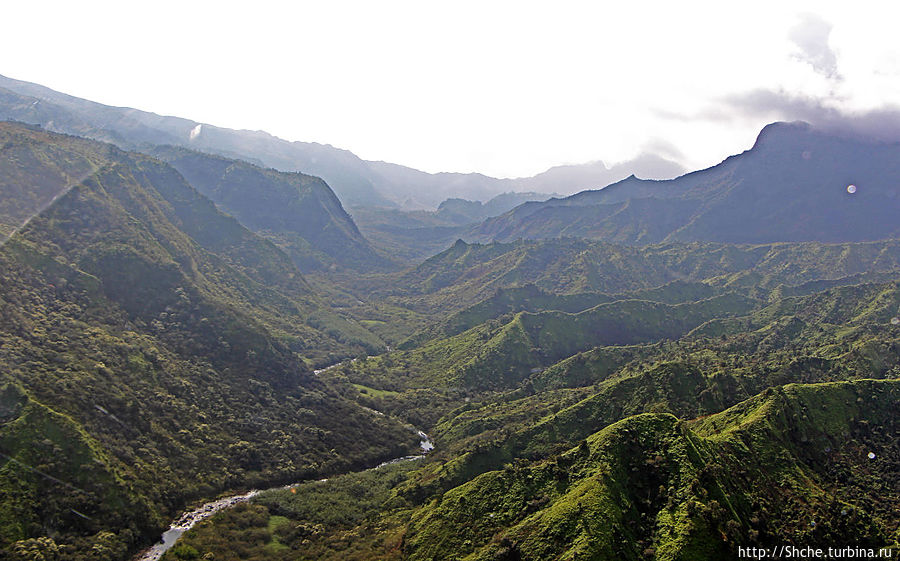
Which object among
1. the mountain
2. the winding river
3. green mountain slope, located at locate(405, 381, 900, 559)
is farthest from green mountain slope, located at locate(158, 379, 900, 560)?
the mountain

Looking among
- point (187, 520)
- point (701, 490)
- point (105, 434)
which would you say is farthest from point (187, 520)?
point (701, 490)

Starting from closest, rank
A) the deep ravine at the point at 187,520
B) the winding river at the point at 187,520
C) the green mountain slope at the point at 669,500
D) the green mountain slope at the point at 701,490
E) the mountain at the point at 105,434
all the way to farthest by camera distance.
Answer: the green mountain slope at the point at 701,490
the green mountain slope at the point at 669,500
the mountain at the point at 105,434
the winding river at the point at 187,520
the deep ravine at the point at 187,520

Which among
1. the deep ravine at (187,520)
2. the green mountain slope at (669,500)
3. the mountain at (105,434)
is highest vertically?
the green mountain slope at (669,500)

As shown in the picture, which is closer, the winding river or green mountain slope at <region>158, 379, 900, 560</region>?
green mountain slope at <region>158, 379, 900, 560</region>

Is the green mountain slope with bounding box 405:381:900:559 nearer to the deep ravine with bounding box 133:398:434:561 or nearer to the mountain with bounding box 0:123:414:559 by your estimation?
the deep ravine with bounding box 133:398:434:561

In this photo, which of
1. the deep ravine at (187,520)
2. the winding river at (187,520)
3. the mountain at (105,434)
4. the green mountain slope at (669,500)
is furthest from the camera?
the deep ravine at (187,520)

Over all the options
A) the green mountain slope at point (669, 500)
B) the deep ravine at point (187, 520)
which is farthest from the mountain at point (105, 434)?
the green mountain slope at point (669, 500)

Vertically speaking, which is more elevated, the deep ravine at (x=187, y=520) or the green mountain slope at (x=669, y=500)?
the green mountain slope at (x=669, y=500)

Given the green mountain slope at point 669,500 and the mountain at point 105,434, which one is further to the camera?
the mountain at point 105,434

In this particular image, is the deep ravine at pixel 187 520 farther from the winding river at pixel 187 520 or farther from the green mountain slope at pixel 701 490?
the green mountain slope at pixel 701 490

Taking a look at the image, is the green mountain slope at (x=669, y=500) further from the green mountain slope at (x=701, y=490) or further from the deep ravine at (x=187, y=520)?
the deep ravine at (x=187, y=520)

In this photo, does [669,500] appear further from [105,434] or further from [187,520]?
[105,434]
